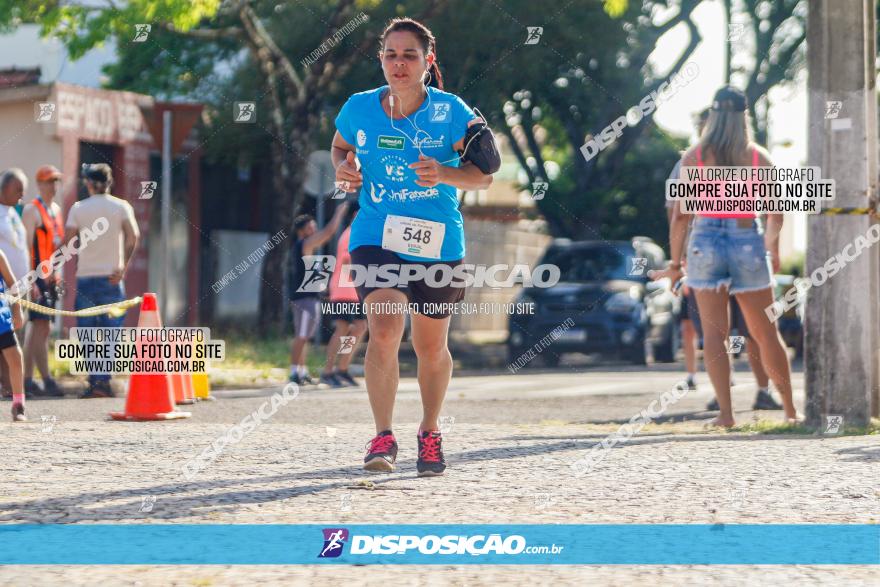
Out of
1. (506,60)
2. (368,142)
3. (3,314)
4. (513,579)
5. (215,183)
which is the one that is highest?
(506,60)

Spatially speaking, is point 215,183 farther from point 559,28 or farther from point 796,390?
point 796,390

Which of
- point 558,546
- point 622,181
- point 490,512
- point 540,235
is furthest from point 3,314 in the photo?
point 540,235

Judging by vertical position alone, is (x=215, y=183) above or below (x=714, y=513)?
above

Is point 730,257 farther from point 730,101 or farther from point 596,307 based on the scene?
point 596,307

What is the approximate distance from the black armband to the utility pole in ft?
9.31

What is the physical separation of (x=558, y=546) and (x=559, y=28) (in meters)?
21.9

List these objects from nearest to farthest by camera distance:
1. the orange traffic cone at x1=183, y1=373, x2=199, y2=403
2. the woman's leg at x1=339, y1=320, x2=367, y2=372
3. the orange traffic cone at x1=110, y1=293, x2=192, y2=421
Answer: the orange traffic cone at x1=110, y1=293, x2=192, y2=421, the orange traffic cone at x1=183, y1=373, x2=199, y2=403, the woman's leg at x1=339, y1=320, x2=367, y2=372

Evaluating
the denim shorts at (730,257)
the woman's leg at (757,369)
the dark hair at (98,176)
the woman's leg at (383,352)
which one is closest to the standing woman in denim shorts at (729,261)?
the denim shorts at (730,257)

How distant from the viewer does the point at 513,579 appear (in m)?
4.30

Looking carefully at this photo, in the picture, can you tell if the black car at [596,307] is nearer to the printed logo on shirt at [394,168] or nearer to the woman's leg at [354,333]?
the woman's leg at [354,333]

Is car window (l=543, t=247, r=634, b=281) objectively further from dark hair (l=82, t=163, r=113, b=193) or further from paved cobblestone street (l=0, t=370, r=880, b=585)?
paved cobblestone street (l=0, t=370, r=880, b=585)

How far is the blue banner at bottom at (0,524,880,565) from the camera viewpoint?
4555 millimetres

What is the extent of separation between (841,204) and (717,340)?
1.13 m

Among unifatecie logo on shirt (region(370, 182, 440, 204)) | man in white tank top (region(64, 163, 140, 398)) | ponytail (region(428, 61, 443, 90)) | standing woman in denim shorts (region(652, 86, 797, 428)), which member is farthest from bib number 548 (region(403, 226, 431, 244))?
man in white tank top (region(64, 163, 140, 398))
